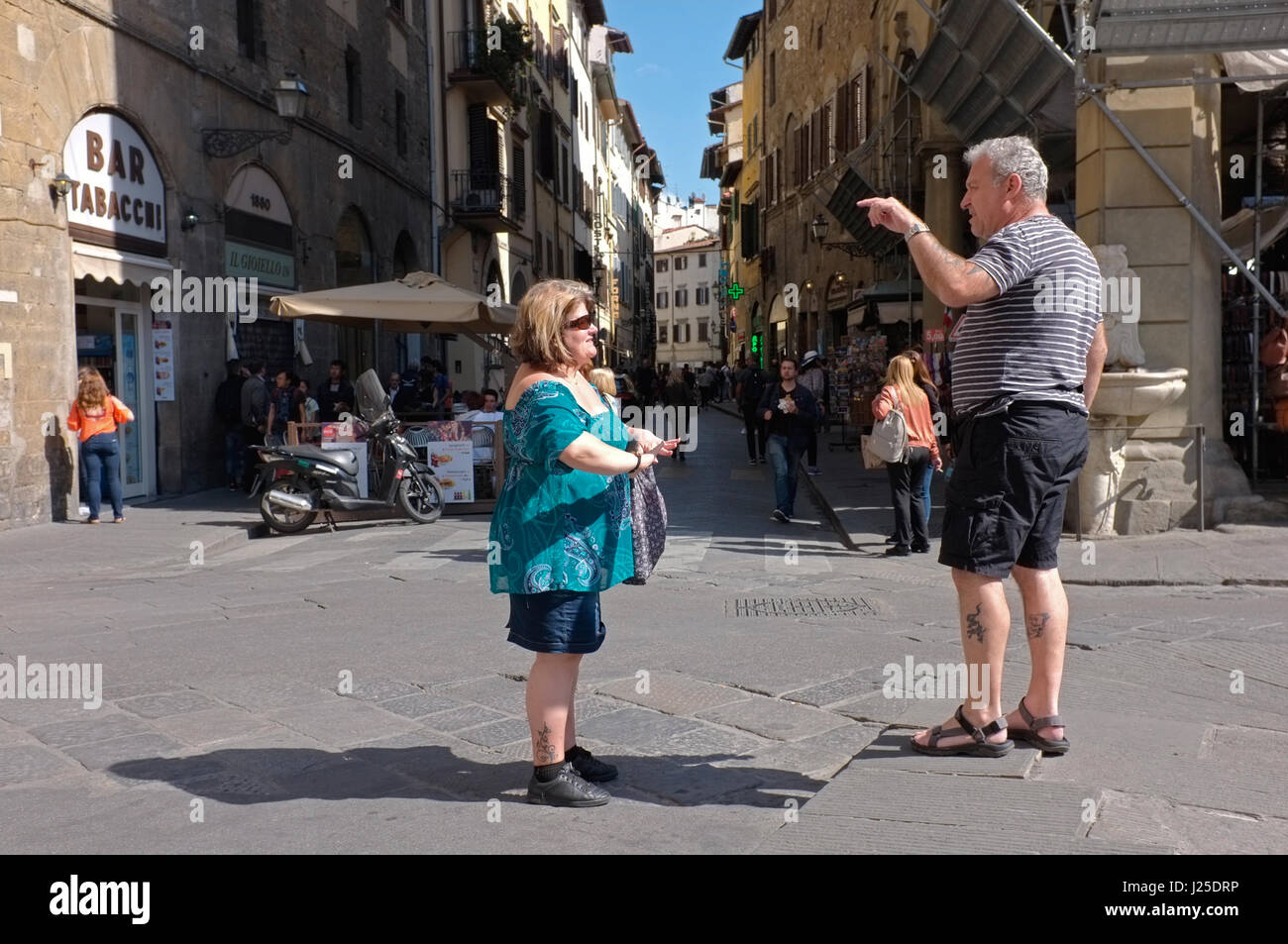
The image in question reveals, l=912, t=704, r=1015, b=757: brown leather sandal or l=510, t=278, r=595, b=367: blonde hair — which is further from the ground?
l=510, t=278, r=595, b=367: blonde hair

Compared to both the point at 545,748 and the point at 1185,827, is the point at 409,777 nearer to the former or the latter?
the point at 545,748

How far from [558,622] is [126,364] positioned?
12680mm

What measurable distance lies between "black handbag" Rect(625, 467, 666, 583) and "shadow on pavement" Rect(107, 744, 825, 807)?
69cm

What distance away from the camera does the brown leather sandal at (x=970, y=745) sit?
381 cm

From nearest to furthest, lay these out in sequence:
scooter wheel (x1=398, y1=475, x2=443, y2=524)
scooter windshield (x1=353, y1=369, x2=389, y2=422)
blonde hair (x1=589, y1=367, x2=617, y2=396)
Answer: blonde hair (x1=589, y1=367, x2=617, y2=396), scooter wheel (x1=398, y1=475, x2=443, y2=524), scooter windshield (x1=353, y1=369, x2=389, y2=422)

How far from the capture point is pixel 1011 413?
3730 millimetres

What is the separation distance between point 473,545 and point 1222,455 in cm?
632

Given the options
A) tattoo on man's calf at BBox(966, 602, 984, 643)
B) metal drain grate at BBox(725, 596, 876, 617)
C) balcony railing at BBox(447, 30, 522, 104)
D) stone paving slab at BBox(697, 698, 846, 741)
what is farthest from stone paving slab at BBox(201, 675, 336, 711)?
balcony railing at BBox(447, 30, 522, 104)

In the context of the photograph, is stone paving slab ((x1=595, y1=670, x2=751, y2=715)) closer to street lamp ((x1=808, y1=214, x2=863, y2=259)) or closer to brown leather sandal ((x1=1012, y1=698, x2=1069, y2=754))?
brown leather sandal ((x1=1012, y1=698, x2=1069, y2=754))

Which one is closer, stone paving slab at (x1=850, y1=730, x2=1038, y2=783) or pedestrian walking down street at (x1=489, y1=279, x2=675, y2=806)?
stone paving slab at (x1=850, y1=730, x2=1038, y2=783)

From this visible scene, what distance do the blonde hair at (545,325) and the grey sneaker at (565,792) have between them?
123 centimetres

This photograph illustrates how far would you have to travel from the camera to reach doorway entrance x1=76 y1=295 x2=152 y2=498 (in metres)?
14.2

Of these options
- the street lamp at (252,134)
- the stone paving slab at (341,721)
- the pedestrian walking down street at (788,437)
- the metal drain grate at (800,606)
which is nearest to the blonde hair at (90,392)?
the street lamp at (252,134)
